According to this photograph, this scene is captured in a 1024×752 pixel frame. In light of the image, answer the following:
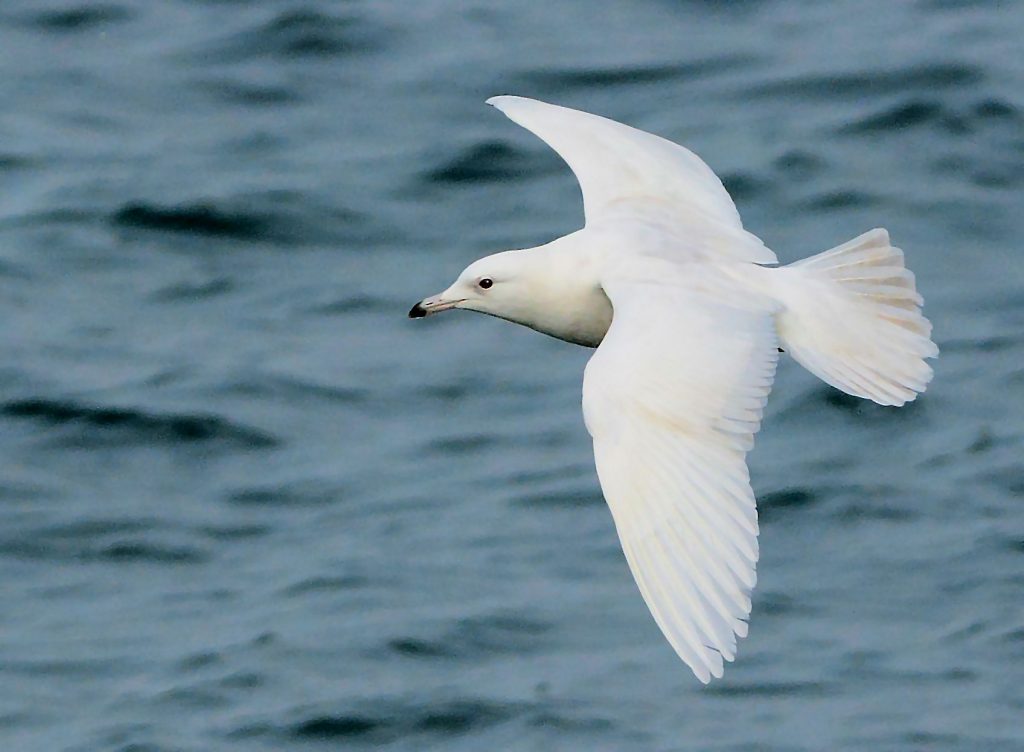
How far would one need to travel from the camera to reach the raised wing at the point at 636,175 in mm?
8039

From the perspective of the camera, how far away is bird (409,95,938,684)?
623cm

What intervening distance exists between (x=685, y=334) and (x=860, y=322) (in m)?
0.84

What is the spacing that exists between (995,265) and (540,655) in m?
3.35

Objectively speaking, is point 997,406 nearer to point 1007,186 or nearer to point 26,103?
point 1007,186

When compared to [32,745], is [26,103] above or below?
above

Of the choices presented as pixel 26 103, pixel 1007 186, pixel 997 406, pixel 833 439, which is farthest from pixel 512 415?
pixel 26 103

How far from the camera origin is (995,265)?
453 inches

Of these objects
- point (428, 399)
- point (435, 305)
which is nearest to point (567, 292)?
point (435, 305)

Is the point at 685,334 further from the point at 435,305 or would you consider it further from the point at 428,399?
the point at 428,399

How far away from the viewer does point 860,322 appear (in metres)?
7.40

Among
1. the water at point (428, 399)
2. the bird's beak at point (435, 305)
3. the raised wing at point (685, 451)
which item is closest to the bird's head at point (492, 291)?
the bird's beak at point (435, 305)

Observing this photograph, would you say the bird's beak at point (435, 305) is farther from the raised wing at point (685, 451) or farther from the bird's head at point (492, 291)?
the raised wing at point (685, 451)

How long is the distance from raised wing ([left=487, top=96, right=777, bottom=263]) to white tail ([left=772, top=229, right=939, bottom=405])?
26 centimetres

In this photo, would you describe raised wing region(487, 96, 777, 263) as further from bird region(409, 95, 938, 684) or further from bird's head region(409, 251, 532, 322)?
bird's head region(409, 251, 532, 322)
